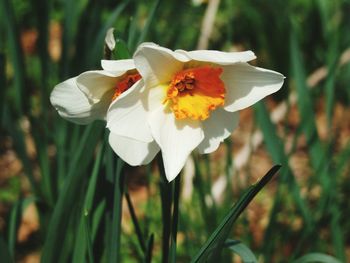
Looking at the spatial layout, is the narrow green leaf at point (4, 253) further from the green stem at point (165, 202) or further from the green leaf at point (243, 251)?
the green leaf at point (243, 251)

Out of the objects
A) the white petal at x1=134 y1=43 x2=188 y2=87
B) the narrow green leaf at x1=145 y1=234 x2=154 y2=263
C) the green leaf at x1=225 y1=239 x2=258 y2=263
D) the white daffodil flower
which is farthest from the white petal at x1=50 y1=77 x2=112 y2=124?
the green leaf at x1=225 y1=239 x2=258 y2=263

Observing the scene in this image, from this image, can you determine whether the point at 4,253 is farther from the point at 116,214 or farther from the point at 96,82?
the point at 96,82

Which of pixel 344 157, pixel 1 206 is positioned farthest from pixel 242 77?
pixel 1 206

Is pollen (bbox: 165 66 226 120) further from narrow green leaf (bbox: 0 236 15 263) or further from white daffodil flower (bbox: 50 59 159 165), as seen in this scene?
narrow green leaf (bbox: 0 236 15 263)

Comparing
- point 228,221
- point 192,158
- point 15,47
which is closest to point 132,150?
point 228,221

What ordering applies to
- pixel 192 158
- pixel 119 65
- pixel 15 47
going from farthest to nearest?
1. pixel 15 47
2. pixel 192 158
3. pixel 119 65

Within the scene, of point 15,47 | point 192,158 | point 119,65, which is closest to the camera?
point 119,65

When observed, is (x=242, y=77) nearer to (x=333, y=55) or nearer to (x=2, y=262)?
(x=2, y=262)
